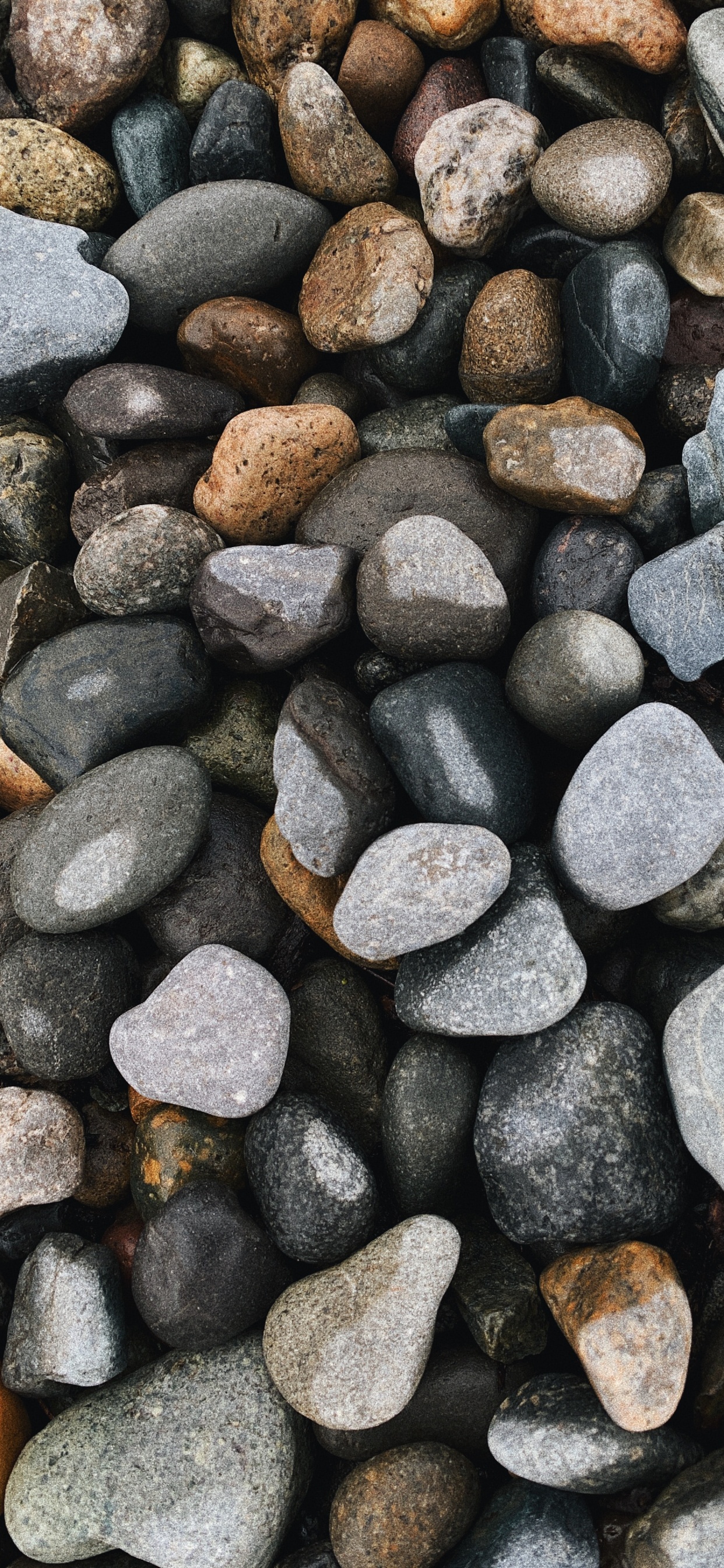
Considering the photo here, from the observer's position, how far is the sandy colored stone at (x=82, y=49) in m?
2.41

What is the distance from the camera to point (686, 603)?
204 cm

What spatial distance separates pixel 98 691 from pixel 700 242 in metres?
1.68

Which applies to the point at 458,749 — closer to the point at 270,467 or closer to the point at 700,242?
the point at 270,467

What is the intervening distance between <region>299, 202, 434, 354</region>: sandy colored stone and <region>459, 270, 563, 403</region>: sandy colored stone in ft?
0.52

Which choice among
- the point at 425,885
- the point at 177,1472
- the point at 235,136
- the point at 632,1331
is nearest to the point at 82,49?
the point at 235,136

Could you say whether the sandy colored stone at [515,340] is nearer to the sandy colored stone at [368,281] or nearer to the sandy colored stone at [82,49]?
the sandy colored stone at [368,281]

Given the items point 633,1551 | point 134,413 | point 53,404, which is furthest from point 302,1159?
point 53,404

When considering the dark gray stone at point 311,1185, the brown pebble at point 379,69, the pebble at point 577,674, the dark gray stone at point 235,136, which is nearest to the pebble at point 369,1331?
the dark gray stone at point 311,1185

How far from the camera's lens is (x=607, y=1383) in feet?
5.47

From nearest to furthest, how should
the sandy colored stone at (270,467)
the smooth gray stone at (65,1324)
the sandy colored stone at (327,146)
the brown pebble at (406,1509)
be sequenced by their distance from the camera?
the brown pebble at (406,1509)
the smooth gray stone at (65,1324)
the sandy colored stone at (270,467)
the sandy colored stone at (327,146)

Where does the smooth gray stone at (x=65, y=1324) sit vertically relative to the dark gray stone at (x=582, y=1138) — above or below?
above

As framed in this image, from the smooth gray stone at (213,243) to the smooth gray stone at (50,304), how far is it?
83 mm

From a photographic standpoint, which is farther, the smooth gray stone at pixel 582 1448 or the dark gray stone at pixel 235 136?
the dark gray stone at pixel 235 136

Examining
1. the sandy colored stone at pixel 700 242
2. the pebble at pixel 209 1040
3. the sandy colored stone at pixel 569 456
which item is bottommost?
the pebble at pixel 209 1040
